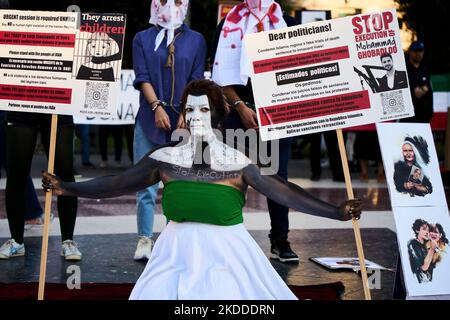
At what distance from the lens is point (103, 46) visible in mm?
4926

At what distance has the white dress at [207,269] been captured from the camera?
3.76 meters

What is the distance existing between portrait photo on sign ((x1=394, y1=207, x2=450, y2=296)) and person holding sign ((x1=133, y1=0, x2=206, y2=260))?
190cm

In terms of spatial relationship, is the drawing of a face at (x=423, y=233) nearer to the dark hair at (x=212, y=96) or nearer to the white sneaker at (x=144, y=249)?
the dark hair at (x=212, y=96)

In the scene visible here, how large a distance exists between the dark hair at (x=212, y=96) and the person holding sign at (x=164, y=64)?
1.72 meters

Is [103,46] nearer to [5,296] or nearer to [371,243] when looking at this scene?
[5,296]

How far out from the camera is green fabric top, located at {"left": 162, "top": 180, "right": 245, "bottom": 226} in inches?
153

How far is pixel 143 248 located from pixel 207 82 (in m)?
2.29

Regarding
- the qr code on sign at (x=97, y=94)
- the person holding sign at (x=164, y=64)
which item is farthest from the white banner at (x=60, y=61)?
the person holding sign at (x=164, y=64)

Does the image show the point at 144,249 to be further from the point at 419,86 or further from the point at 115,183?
the point at 419,86

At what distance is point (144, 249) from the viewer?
6.16 meters

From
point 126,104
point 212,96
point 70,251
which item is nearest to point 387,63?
point 212,96

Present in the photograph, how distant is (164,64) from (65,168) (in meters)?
1.04

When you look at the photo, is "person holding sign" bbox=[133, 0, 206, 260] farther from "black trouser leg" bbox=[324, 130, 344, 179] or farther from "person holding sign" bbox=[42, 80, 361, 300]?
"black trouser leg" bbox=[324, 130, 344, 179]

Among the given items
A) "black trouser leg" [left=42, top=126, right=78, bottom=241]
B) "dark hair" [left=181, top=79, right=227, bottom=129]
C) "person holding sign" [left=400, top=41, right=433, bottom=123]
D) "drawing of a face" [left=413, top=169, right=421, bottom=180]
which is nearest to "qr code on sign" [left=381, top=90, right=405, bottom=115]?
"drawing of a face" [left=413, top=169, right=421, bottom=180]
